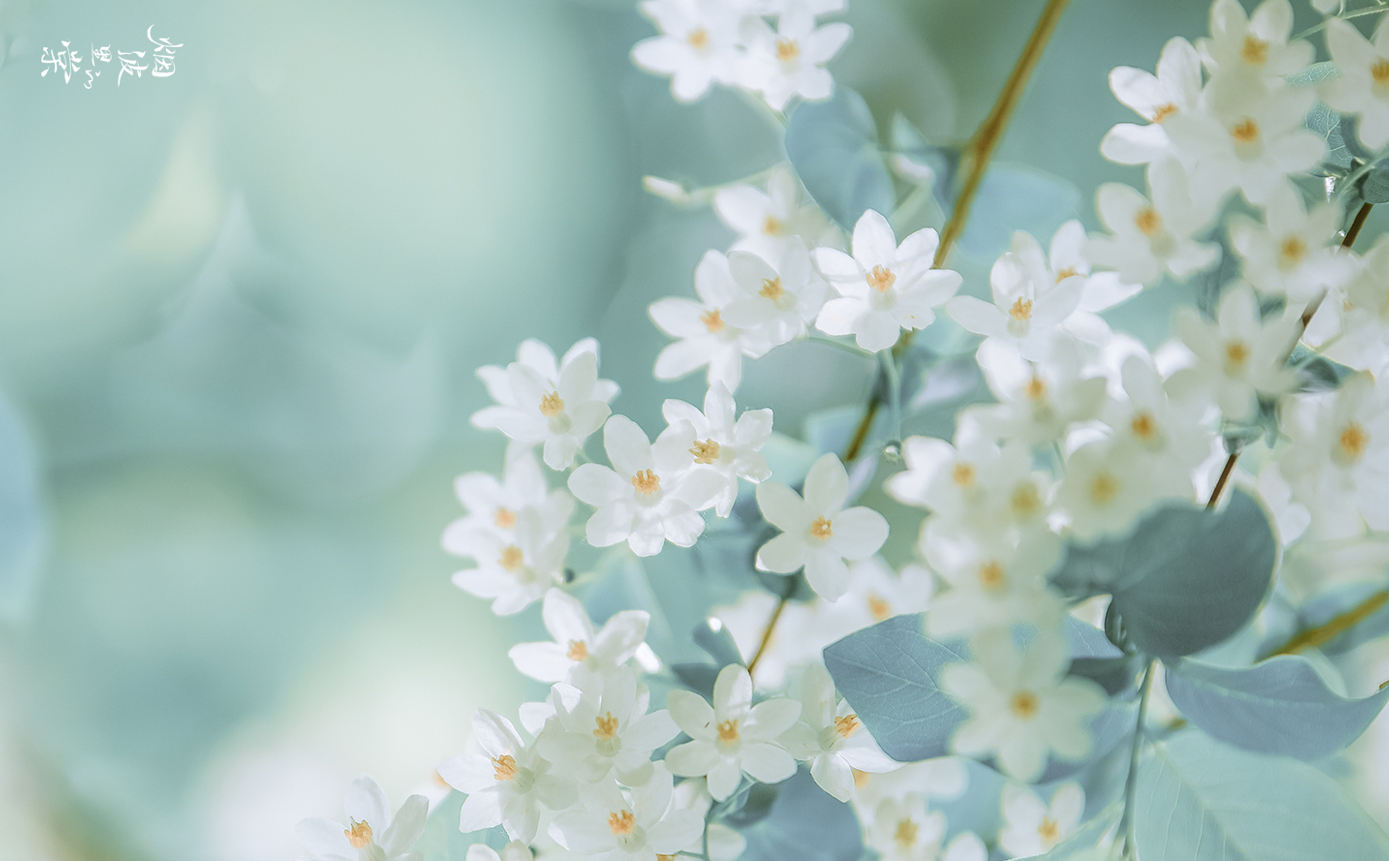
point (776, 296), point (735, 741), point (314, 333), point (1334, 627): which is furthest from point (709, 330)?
point (314, 333)

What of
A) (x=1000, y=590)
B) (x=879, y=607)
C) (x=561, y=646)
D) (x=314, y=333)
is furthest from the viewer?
(x=314, y=333)

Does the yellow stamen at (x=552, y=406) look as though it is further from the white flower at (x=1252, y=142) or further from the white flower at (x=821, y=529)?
the white flower at (x=1252, y=142)

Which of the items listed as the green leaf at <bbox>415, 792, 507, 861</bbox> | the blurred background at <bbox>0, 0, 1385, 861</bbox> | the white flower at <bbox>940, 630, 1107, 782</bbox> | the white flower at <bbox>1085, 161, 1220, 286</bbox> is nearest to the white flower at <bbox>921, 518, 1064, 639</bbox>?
the white flower at <bbox>940, 630, 1107, 782</bbox>

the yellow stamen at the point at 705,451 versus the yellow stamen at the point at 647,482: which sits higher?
the yellow stamen at the point at 705,451

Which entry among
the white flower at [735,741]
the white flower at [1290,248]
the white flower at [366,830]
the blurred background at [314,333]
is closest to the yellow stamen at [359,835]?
the white flower at [366,830]

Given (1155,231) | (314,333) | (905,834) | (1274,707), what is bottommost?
(314,333)

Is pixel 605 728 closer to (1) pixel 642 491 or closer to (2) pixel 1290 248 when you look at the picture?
(1) pixel 642 491

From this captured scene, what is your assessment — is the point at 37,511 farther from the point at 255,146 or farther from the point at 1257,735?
the point at 1257,735

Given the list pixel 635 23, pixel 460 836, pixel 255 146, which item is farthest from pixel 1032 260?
pixel 255 146
